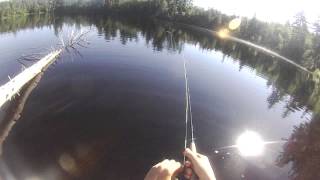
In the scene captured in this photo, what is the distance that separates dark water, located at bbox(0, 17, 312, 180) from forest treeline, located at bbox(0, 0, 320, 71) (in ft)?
126

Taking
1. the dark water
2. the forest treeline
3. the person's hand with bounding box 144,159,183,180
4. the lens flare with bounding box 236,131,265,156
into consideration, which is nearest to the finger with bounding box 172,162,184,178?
the person's hand with bounding box 144,159,183,180

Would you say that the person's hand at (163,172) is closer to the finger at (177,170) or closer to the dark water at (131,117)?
the finger at (177,170)

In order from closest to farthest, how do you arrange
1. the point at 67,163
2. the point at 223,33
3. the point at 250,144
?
the point at 67,163 → the point at 250,144 → the point at 223,33

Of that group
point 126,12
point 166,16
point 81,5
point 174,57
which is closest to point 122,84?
point 174,57

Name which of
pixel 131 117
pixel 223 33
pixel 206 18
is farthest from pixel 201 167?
pixel 206 18

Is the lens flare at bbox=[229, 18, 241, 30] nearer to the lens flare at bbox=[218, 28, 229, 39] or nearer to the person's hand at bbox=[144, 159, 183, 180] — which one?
the lens flare at bbox=[218, 28, 229, 39]

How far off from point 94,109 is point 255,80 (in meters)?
32.4

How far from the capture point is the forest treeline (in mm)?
89394

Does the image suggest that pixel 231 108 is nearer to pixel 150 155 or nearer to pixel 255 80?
pixel 150 155

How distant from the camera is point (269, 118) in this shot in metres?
35.1

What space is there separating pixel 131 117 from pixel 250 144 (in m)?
11.0

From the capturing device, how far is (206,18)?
135875 millimetres

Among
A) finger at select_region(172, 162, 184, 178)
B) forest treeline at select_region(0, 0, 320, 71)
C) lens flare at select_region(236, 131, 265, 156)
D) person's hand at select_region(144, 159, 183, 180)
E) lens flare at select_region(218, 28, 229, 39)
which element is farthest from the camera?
lens flare at select_region(218, 28, 229, 39)

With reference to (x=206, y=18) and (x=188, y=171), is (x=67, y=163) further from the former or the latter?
(x=206, y=18)
